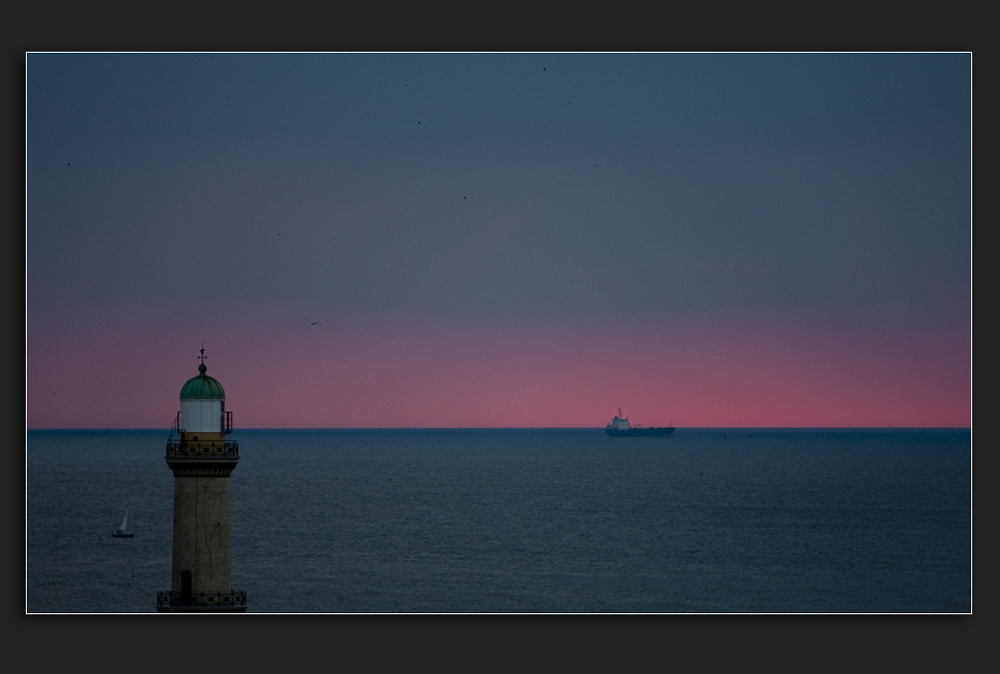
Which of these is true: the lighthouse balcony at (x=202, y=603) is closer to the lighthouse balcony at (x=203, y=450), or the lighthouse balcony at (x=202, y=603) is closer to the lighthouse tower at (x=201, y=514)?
the lighthouse tower at (x=201, y=514)

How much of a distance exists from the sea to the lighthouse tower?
17.3 metres

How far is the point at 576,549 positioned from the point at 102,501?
105ft

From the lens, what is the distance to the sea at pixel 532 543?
1641 inches

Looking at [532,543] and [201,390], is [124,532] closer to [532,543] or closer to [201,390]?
[532,543]

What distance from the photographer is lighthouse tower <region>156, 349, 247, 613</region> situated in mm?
21172

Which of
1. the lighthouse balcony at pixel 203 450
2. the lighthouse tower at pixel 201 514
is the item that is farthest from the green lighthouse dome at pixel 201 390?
the lighthouse balcony at pixel 203 450

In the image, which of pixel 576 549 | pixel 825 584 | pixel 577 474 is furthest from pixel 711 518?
pixel 577 474

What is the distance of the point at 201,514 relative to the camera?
69.8ft

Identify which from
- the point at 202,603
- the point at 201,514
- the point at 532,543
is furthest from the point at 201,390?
the point at 532,543

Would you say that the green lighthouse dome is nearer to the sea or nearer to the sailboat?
the sea

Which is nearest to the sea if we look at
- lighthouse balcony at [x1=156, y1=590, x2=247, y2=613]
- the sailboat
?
the sailboat

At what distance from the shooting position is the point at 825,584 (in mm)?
45625

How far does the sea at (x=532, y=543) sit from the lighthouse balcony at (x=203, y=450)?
1778 cm

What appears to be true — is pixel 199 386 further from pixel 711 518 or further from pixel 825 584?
pixel 711 518
